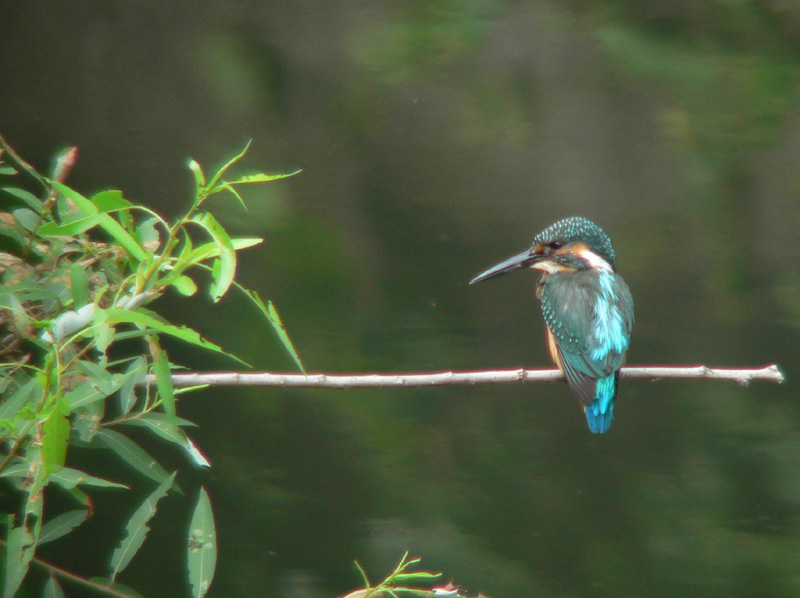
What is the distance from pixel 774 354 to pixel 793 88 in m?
0.64

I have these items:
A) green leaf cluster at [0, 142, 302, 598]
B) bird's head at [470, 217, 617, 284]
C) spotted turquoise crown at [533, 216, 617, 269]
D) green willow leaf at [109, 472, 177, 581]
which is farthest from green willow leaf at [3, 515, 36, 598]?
spotted turquoise crown at [533, 216, 617, 269]

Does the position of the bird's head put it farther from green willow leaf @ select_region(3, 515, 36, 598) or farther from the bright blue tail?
green willow leaf @ select_region(3, 515, 36, 598)

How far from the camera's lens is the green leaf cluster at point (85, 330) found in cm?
73

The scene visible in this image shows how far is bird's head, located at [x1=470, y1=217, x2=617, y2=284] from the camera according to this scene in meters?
1.84

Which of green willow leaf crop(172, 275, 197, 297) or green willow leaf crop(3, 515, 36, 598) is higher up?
green willow leaf crop(172, 275, 197, 297)

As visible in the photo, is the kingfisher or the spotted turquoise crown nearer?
the kingfisher

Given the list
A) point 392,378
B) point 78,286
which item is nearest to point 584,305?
point 392,378

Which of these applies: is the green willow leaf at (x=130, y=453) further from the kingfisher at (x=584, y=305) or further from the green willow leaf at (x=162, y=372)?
the kingfisher at (x=584, y=305)

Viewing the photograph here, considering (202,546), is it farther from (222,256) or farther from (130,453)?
(222,256)

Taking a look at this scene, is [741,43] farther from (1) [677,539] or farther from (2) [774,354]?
(1) [677,539]

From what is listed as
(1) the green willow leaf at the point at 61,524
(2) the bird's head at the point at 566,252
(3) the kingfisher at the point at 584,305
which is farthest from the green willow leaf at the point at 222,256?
(2) the bird's head at the point at 566,252

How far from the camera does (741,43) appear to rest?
201 cm

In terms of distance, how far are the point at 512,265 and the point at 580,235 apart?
0.17 m

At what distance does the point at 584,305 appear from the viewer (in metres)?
1.72
